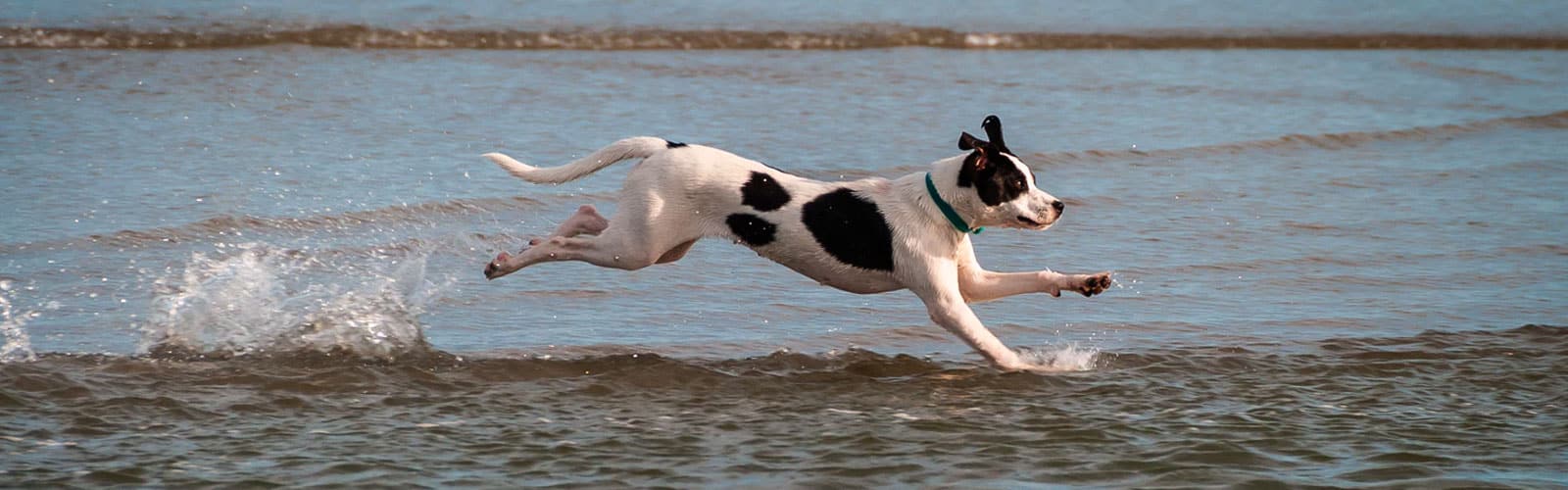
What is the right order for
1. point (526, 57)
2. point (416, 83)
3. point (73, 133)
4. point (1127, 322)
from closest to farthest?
point (1127, 322)
point (73, 133)
point (416, 83)
point (526, 57)

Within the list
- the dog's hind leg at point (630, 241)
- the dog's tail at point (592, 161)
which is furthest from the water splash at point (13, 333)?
the dog's tail at point (592, 161)

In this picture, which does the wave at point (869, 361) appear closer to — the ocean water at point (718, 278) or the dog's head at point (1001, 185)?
the ocean water at point (718, 278)

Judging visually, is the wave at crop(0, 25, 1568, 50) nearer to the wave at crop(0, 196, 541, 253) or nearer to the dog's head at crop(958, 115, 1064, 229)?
the wave at crop(0, 196, 541, 253)

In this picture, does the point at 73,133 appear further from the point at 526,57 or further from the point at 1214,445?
the point at 1214,445

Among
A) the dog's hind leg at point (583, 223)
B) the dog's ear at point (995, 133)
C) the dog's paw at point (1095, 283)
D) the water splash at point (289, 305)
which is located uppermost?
A: the dog's ear at point (995, 133)

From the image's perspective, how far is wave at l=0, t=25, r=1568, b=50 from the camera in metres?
16.0

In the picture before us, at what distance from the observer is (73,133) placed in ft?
38.9

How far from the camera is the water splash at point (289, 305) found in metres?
7.61

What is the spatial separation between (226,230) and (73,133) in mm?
2621

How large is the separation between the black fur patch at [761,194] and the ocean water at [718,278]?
665mm

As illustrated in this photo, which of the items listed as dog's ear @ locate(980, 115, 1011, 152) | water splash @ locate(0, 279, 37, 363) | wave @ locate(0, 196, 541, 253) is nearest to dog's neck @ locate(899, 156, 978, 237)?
dog's ear @ locate(980, 115, 1011, 152)

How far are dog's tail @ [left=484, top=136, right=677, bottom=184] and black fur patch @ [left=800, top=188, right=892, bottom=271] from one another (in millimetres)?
658

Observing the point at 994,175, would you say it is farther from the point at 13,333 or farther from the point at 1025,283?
the point at 13,333

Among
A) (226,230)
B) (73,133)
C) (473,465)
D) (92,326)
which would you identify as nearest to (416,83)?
(73,133)
